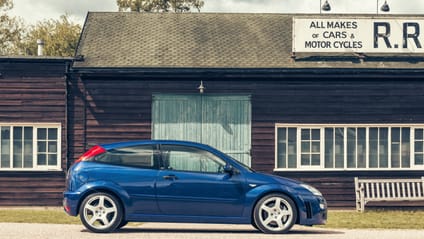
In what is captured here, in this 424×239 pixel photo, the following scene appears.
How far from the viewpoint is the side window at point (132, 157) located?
14078mm

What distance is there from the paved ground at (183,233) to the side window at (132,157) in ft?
3.42

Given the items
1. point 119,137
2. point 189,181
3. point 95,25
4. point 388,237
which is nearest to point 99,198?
point 189,181

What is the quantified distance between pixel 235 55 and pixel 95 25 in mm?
4526

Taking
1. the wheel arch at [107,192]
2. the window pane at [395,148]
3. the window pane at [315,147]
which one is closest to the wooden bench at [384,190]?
the window pane at [395,148]

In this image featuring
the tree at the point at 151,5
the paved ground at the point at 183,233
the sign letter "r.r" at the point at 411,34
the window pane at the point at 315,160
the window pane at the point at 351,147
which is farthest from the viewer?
the tree at the point at 151,5

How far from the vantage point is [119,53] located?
2350 centimetres

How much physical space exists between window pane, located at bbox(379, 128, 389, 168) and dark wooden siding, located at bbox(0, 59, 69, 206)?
7.98 meters

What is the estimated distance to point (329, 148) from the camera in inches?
910

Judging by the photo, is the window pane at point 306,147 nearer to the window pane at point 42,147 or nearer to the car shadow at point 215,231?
the window pane at point 42,147

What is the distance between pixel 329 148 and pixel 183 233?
10.1m

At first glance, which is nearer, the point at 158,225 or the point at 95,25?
the point at 158,225

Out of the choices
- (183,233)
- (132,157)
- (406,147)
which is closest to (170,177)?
(132,157)

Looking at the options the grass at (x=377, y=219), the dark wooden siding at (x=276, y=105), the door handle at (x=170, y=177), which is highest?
the dark wooden siding at (x=276, y=105)

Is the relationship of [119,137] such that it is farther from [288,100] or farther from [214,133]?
[288,100]
